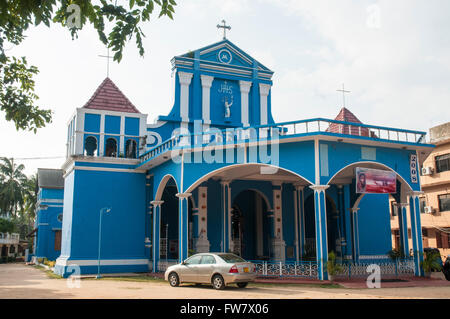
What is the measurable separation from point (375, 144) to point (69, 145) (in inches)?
611

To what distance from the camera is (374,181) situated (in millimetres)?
16906

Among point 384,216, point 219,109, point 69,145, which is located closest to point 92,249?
point 69,145

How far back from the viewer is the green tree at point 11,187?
4469 cm

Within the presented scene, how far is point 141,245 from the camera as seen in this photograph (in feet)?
71.1

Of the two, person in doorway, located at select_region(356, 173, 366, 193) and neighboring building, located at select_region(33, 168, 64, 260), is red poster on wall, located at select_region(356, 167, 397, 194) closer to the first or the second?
person in doorway, located at select_region(356, 173, 366, 193)

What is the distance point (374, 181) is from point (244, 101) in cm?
996

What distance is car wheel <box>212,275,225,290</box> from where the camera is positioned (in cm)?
1355

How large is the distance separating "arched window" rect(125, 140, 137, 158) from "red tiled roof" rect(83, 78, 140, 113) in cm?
172

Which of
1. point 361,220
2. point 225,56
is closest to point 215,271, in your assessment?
point 361,220

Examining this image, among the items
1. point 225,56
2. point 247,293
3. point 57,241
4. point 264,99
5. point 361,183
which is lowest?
point 247,293

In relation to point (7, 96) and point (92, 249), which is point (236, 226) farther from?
point (7, 96)

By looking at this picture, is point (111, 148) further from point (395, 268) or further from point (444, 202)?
point (444, 202)

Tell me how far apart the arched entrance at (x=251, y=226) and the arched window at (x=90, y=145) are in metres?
7.93

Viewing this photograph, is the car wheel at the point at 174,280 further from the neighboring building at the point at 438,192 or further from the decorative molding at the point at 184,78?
the neighboring building at the point at 438,192
